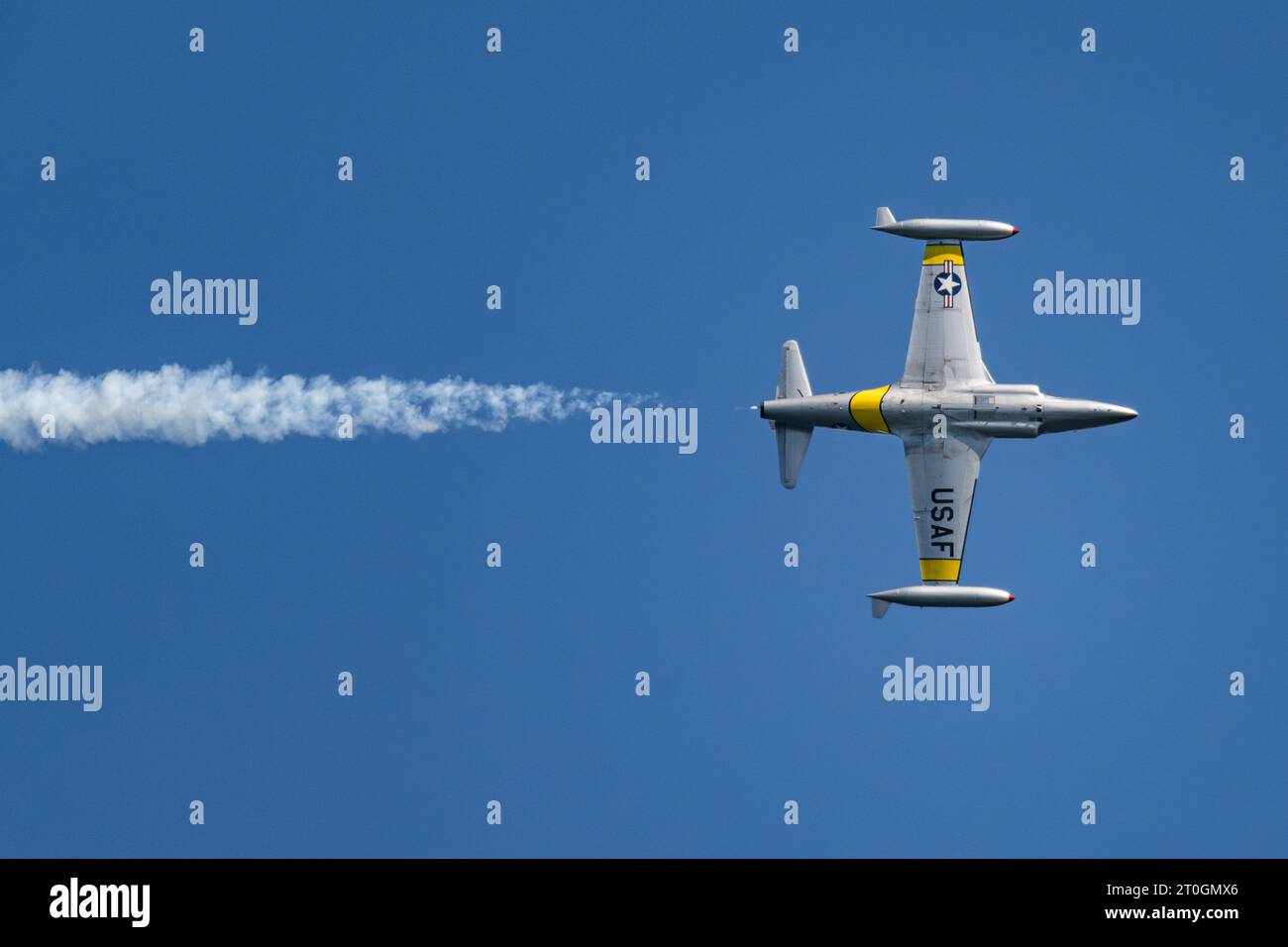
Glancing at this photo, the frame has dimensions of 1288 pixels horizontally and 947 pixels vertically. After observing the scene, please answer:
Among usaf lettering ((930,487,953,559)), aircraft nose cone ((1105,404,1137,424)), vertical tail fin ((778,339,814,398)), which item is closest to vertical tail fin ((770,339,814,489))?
vertical tail fin ((778,339,814,398))

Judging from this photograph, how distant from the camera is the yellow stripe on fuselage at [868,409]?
62.6m

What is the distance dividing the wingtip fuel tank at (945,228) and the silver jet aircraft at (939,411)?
0.09ft

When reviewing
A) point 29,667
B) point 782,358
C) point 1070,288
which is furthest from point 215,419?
point 1070,288

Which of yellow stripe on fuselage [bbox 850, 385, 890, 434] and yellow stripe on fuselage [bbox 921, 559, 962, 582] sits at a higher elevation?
yellow stripe on fuselage [bbox 850, 385, 890, 434]

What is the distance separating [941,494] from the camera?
207 ft

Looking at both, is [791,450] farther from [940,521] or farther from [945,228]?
[945,228]

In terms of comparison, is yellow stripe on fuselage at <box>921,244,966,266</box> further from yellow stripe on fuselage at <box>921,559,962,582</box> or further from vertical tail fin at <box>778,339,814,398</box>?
yellow stripe on fuselage at <box>921,559,962,582</box>

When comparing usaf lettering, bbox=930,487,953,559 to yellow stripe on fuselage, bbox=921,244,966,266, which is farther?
yellow stripe on fuselage, bbox=921,244,966,266

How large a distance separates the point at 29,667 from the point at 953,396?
92.3 ft

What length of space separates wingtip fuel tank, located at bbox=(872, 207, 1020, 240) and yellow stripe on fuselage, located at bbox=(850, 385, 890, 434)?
448 centimetres

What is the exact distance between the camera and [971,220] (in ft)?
206

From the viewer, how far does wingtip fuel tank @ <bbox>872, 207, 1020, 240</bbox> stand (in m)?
62.6

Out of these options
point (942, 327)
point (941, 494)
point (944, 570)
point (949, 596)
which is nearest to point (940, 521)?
point (941, 494)

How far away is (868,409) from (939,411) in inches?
78.6
